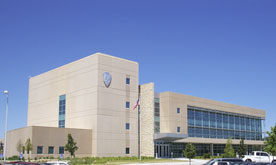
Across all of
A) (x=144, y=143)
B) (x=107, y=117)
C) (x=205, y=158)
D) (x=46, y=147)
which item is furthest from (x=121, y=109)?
(x=205, y=158)

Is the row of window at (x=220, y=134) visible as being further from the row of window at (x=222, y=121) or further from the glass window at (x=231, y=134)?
the row of window at (x=222, y=121)

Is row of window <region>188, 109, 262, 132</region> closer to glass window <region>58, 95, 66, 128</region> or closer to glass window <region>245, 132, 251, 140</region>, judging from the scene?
glass window <region>245, 132, 251, 140</region>

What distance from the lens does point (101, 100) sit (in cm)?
5944

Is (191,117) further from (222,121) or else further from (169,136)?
(222,121)

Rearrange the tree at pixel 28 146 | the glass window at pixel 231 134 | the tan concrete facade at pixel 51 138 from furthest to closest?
the glass window at pixel 231 134, the tan concrete facade at pixel 51 138, the tree at pixel 28 146

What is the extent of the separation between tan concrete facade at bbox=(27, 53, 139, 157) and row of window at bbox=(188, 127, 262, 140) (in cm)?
1336

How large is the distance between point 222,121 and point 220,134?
293 cm

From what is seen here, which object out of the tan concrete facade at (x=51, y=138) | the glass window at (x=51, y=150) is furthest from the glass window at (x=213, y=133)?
the glass window at (x=51, y=150)

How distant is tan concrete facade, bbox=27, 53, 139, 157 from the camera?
195 ft

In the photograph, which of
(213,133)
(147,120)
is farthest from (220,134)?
(147,120)

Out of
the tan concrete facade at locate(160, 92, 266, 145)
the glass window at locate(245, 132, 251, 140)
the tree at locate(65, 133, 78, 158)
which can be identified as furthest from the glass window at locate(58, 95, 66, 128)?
the glass window at locate(245, 132, 251, 140)

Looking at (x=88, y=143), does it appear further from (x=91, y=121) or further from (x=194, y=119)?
(x=194, y=119)

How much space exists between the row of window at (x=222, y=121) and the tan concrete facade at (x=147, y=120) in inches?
361

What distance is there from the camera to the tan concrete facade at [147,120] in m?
64.3
